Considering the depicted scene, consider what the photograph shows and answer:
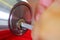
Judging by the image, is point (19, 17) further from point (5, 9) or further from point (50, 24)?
point (50, 24)

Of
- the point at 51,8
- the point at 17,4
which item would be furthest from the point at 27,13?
the point at 51,8

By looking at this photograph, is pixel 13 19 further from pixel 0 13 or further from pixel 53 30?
pixel 53 30

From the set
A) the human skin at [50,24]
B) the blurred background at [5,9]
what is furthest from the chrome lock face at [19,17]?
the human skin at [50,24]

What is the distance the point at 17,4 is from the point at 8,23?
5 centimetres

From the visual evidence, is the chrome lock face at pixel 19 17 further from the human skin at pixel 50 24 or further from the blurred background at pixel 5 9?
the human skin at pixel 50 24

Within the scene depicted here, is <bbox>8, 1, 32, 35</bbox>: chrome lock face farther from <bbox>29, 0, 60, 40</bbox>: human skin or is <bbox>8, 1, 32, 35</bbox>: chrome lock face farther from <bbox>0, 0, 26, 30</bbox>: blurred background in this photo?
<bbox>29, 0, 60, 40</bbox>: human skin

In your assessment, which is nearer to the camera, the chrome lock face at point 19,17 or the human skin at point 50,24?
the human skin at point 50,24

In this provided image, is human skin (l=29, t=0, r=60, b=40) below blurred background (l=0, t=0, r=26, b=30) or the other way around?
below

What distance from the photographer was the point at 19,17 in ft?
0.98

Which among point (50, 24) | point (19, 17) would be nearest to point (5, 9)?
point (19, 17)

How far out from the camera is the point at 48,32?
3.3 inches

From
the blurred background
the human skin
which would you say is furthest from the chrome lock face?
the human skin

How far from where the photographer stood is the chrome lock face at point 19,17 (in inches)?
11.4

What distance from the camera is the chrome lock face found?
0.29 metres
